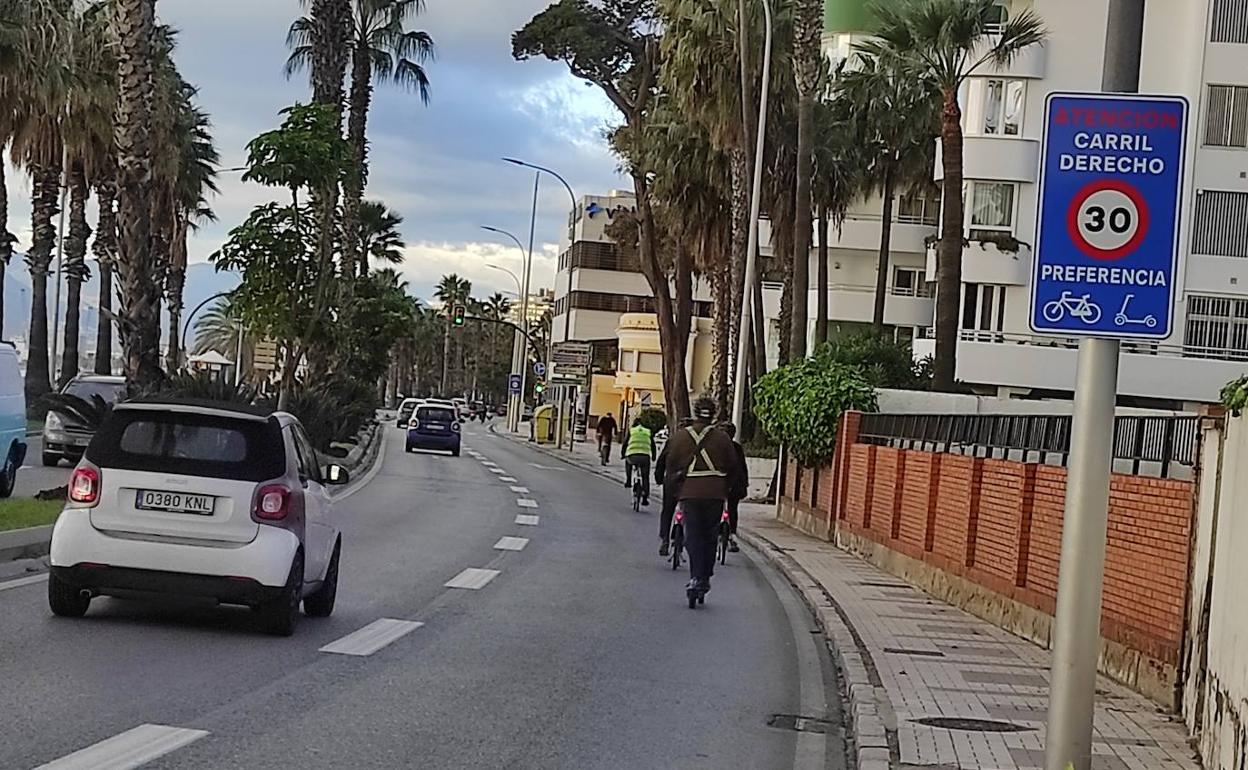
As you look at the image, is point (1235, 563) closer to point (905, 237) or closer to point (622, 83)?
point (622, 83)

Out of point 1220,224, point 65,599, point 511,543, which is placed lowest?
point 511,543

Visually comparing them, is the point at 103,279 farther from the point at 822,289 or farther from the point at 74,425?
the point at 74,425

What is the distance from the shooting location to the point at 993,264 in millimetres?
48062

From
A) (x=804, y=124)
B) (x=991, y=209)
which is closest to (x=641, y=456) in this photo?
(x=804, y=124)

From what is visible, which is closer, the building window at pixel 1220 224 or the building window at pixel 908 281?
the building window at pixel 1220 224

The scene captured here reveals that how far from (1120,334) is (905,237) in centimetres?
5721

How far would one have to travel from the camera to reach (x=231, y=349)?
143375mm

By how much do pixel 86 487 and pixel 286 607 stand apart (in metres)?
1.66

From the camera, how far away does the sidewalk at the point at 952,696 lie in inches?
367

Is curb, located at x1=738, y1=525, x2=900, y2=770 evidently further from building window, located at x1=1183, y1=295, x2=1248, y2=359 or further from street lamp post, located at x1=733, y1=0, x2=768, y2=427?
building window, located at x1=1183, y1=295, x2=1248, y2=359

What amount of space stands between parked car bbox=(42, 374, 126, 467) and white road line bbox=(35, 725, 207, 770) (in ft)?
68.8

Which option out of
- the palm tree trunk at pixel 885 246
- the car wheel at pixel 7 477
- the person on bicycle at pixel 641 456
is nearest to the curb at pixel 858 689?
the car wheel at pixel 7 477

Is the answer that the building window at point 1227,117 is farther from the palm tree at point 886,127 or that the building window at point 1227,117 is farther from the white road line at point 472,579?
the white road line at point 472,579

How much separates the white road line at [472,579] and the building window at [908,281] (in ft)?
152
